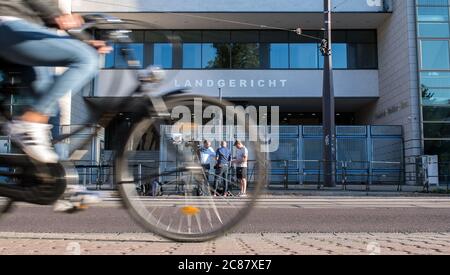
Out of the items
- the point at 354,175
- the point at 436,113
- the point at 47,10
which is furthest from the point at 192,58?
the point at 47,10

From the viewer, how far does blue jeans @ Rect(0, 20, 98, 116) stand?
312 cm

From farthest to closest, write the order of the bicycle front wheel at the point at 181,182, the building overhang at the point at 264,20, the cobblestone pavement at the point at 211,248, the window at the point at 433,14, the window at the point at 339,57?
the window at the point at 339,57, the building overhang at the point at 264,20, the window at the point at 433,14, the cobblestone pavement at the point at 211,248, the bicycle front wheel at the point at 181,182

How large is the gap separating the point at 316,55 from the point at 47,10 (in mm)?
28760

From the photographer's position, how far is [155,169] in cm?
359

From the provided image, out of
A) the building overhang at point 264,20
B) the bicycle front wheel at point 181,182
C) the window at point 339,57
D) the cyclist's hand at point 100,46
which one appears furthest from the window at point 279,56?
the cyclist's hand at point 100,46

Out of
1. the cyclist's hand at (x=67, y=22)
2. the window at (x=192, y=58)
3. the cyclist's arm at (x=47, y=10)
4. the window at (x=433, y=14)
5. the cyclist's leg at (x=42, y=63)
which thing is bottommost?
the cyclist's leg at (x=42, y=63)

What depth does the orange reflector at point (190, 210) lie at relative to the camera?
3634mm

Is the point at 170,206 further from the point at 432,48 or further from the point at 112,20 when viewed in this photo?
the point at 432,48

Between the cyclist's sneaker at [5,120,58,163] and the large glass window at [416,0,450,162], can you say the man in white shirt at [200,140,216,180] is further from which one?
the large glass window at [416,0,450,162]

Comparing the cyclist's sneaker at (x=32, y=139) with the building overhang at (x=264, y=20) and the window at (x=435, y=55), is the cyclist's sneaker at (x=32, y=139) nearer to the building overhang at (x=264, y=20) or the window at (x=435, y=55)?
the building overhang at (x=264, y=20)

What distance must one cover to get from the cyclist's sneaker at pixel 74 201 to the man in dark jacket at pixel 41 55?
0.22 m

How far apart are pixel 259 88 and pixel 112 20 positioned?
1073 inches

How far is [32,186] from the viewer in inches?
125

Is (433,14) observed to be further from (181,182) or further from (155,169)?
(155,169)
